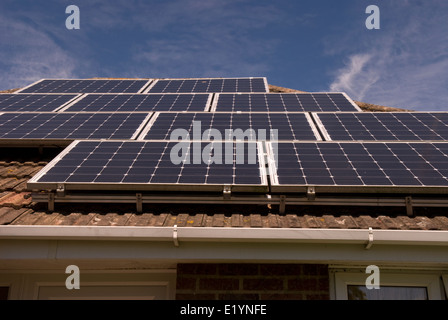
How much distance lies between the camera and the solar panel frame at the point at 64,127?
7363 millimetres

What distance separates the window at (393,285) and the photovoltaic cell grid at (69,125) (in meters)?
5.52

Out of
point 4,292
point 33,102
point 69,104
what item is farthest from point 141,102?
point 4,292

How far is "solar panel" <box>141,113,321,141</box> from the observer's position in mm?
7230


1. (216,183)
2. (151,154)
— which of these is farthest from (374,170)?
(151,154)

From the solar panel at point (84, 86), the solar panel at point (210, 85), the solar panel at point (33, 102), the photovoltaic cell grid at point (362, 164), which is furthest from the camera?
the solar panel at point (210, 85)

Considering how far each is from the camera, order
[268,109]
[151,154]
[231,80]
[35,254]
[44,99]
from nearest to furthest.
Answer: [35,254]
[151,154]
[268,109]
[44,99]
[231,80]

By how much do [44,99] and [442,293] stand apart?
42.1ft

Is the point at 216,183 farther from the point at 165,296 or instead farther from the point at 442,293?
the point at 442,293

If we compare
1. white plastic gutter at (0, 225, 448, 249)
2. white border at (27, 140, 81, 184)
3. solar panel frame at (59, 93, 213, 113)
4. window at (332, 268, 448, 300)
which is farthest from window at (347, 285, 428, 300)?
solar panel frame at (59, 93, 213, 113)

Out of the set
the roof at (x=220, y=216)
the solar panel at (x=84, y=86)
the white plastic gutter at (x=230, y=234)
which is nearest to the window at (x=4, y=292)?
the roof at (x=220, y=216)

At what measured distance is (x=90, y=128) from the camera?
25.7 ft

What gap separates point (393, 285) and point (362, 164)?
2151 mm

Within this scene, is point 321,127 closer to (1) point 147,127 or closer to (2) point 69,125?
(1) point 147,127

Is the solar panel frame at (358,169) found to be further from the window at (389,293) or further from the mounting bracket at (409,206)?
the window at (389,293)
